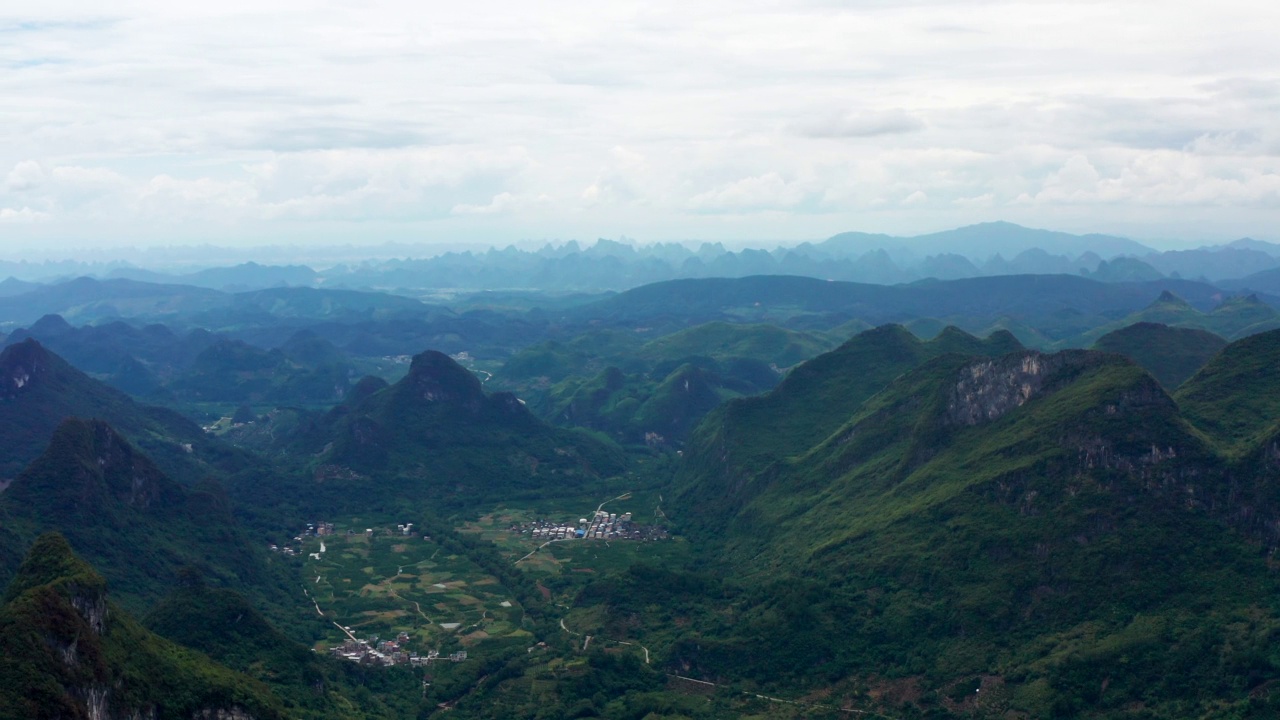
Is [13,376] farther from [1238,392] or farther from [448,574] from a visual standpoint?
[1238,392]

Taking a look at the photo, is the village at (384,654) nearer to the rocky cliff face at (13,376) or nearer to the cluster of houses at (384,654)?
the cluster of houses at (384,654)

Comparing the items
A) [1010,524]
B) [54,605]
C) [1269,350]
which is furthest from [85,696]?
[1269,350]

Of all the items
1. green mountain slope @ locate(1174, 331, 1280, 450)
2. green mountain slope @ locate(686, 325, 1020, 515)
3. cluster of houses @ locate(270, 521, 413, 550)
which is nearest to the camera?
green mountain slope @ locate(1174, 331, 1280, 450)

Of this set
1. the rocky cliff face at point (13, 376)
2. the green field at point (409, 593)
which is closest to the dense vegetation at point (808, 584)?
the green field at point (409, 593)

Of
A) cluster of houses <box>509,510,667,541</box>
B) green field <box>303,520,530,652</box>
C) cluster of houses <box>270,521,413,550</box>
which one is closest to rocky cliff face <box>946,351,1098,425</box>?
cluster of houses <box>509,510,667,541</box>

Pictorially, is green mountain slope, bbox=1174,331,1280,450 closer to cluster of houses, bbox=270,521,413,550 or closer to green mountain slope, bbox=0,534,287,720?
green mountain slope, bbox=0,534,287,720

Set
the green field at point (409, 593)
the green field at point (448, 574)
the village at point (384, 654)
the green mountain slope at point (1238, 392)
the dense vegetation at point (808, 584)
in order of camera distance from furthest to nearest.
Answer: the green field at point (448, 574) < the green field at point (409, 593) < the green mountain slope at point (1238, 392) < the village at point (384, 654) < the dense vegetation at point (808, 584)
